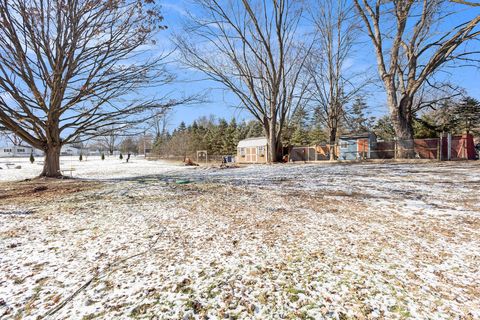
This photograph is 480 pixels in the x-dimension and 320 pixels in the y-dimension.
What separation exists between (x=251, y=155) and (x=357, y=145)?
40.0 feet

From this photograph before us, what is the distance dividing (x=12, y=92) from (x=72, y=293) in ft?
28.3

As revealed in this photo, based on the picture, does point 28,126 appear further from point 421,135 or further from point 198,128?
point 198,128

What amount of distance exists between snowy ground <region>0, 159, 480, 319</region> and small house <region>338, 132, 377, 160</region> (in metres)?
17.7

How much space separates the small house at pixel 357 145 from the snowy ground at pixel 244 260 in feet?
58.1

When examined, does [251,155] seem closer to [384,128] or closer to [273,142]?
[273,142]

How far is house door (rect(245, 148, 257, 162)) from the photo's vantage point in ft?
94.9

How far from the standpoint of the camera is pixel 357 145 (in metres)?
21.8

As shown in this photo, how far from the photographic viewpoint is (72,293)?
1.83 meters

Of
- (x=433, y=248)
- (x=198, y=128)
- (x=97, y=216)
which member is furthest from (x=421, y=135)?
(x=198, y=128)

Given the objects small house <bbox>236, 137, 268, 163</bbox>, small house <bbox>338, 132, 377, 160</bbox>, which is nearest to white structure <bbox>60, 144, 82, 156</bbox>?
small house <bbox>236, 137, 268, 163</bbox>

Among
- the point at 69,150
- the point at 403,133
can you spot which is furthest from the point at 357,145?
the point at 69,150

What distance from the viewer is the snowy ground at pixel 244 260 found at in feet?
5.49

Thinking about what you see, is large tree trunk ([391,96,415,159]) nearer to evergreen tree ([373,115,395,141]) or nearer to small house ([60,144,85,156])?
evergreen tree ([373,115,395,141])

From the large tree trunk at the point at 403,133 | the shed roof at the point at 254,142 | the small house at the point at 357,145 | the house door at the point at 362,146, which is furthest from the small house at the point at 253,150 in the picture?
the large tree trunk at the point at 403,133
